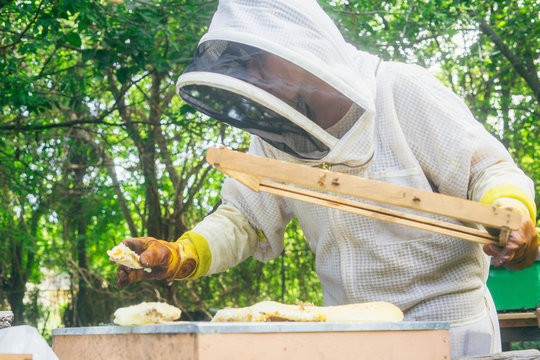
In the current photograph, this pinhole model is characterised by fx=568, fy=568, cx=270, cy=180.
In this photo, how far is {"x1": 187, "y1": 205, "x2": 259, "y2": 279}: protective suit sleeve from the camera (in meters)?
1.96

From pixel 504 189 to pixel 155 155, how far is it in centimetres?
519

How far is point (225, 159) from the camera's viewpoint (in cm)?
122

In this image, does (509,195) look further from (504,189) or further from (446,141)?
(446,141)

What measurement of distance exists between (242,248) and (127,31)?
8.54ft

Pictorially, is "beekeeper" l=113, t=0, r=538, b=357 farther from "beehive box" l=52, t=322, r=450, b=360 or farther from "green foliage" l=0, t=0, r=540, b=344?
"green foliage" l=0, t=0, r=540, b=344

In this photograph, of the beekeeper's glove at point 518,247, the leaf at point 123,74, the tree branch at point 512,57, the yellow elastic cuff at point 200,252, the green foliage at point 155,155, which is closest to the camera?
the beekeeper's glove at point 518,247

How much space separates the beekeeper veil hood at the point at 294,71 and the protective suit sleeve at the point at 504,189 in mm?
337

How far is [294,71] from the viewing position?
1.76m

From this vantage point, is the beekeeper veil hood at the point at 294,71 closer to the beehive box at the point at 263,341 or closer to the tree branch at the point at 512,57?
the beehive box at the point at 263,341

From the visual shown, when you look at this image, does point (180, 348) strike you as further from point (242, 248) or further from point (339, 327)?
point (242, 248)

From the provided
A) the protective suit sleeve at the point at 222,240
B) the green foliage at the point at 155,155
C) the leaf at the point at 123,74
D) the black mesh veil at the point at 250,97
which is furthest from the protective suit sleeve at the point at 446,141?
the green foliage at the point at 155,155

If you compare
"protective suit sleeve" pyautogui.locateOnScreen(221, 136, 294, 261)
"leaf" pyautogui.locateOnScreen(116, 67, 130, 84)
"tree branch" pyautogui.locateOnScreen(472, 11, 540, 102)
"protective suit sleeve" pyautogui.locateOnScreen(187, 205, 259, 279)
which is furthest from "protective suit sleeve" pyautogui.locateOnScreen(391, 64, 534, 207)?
"tree branch" pyautogui.locateOnScreen(472, 11, 540, 102)

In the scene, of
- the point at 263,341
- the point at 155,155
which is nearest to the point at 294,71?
the point at 263,341

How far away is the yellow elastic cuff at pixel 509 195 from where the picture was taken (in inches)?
58.6
